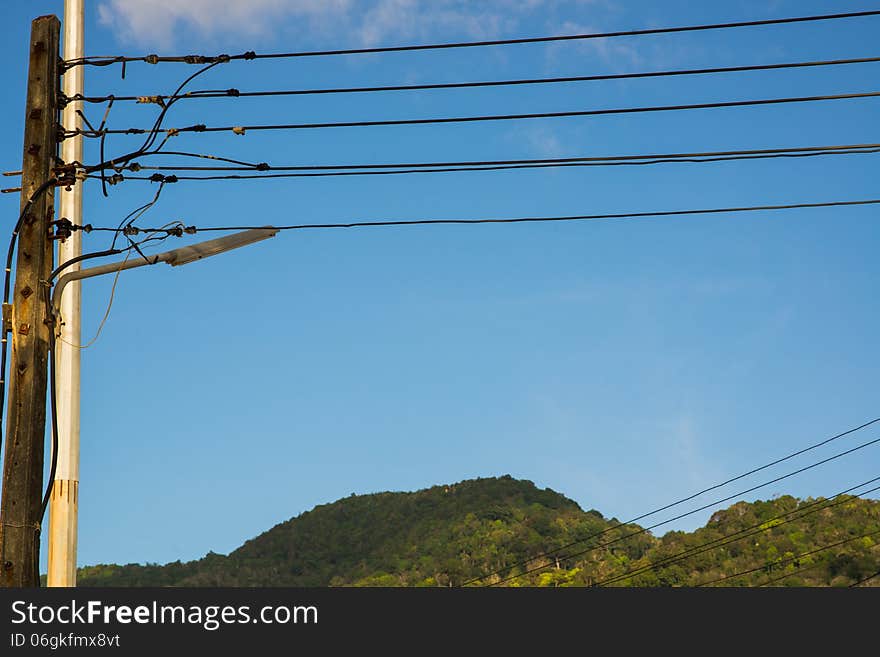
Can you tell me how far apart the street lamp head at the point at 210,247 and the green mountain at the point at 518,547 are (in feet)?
183

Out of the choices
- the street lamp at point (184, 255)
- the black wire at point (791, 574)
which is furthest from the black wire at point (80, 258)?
the black wire at point (791, 574)

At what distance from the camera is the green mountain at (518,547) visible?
7975cm

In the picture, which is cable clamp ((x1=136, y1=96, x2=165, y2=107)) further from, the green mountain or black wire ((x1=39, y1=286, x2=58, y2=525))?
the green mountain

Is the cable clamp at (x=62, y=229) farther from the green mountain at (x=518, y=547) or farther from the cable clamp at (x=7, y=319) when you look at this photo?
the green mountain at (x=518, y=547)

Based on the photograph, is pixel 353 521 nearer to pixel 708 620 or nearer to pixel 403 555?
pixel 403 555

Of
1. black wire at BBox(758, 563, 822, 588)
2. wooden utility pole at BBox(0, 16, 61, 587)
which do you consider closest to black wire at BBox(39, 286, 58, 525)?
wooden utility pole at BBox(0, 16, 61, 587)

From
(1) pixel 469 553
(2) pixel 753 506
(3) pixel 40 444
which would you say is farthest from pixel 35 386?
(1) pixel 469 553

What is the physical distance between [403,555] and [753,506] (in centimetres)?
4610

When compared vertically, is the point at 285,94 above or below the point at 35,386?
above

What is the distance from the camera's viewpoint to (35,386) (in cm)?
1224

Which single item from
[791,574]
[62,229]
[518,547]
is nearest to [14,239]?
[62,229]

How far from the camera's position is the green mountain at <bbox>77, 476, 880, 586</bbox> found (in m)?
79.8

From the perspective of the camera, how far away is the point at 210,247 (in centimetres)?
1338

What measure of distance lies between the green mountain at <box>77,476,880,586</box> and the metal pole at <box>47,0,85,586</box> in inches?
2101
